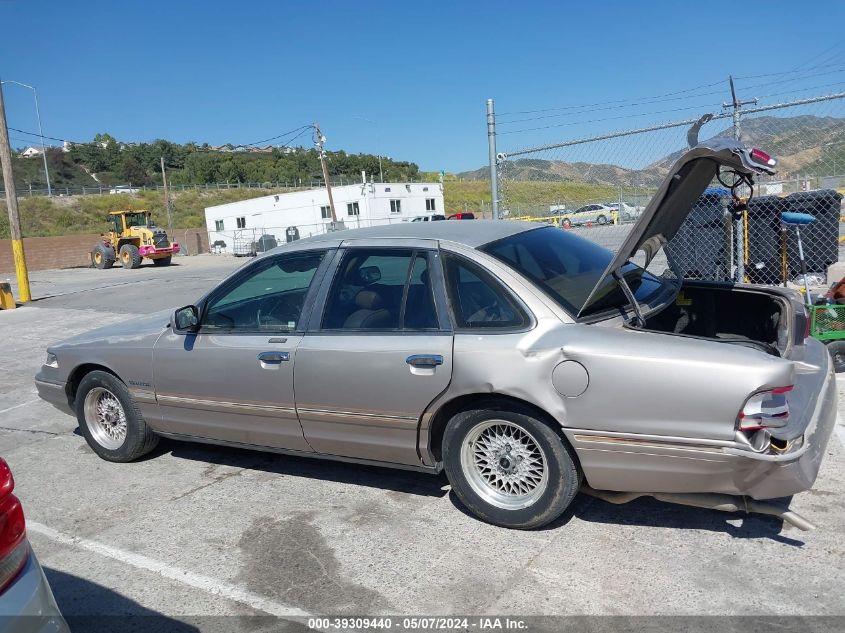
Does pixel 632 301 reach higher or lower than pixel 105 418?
higher

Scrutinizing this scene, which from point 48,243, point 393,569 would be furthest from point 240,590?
point 48,243

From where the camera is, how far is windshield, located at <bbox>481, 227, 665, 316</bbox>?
3611 mm

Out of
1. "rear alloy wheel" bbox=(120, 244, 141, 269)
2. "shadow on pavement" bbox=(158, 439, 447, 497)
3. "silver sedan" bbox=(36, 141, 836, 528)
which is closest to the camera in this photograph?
"silver sedan" bbox=(36, 141, 836, 528)

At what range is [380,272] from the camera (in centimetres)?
412

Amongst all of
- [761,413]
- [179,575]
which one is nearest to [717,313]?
[761,413]

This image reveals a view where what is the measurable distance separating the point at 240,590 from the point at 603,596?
5.45ft

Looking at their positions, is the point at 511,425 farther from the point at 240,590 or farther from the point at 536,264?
the point at 240,590

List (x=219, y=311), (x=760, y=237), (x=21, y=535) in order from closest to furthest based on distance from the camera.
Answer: (x=21, y=535)
(x=219, y=311)
(x=760, y=237)

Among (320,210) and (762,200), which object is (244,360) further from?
(320,210)

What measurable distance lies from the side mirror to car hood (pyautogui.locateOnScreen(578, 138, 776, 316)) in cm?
250

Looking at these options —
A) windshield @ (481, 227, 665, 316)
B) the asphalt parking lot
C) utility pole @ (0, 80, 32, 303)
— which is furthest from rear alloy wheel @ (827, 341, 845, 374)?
utility pole @ (0, 80, 32, 303)

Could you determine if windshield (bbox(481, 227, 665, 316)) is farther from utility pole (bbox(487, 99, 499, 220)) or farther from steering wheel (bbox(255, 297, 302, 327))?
utility pole (bbox(487, 99, 499, 220))

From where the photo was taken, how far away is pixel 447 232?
4.05m

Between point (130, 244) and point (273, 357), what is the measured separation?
1210 inches
